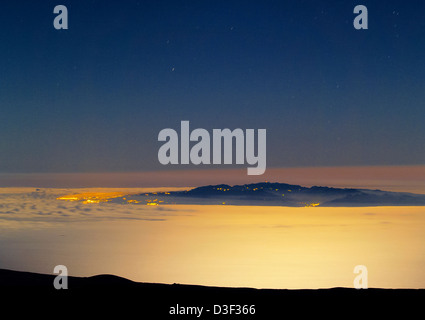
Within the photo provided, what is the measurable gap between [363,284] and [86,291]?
8.74 metres

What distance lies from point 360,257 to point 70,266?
15139 millimetres

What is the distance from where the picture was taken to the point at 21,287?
50.1 ft

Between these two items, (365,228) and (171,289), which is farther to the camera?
(365,228)

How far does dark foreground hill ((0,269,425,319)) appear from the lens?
13555mm

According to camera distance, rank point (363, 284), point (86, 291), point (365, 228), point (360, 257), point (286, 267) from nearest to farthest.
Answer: point (86, 291) → point (363, 284) → point (286, 267) → point (360, 257) → point (365, 228)

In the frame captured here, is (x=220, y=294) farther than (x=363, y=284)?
No
